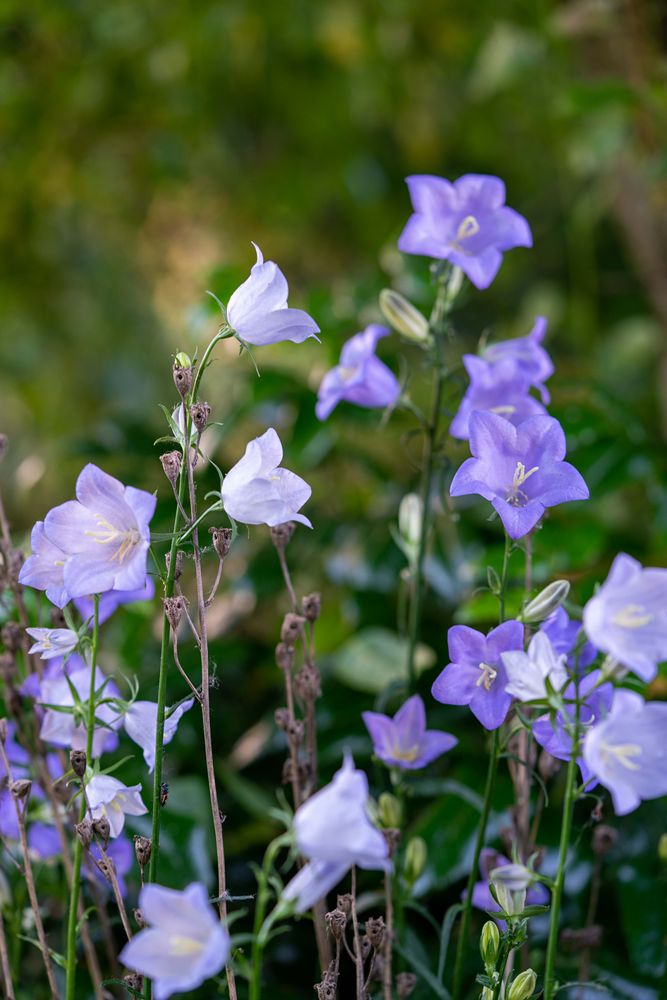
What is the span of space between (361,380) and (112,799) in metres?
0.32

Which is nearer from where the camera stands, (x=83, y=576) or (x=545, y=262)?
(x=83, y=576)

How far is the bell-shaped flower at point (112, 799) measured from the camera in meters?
0.41

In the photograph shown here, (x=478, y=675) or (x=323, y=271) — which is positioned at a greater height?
(x=478, y=675)

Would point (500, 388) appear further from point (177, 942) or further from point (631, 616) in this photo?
point (177, 942)

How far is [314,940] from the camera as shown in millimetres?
742

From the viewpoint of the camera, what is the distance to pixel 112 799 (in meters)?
0.45

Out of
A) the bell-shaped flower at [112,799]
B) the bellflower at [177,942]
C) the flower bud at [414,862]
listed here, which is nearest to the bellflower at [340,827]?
the bellflower at [177,942]

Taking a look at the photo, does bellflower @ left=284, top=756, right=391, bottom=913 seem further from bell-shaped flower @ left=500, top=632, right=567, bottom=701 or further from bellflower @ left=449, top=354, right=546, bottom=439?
bellflower @ left=449, top=354, right=546, bottom=439

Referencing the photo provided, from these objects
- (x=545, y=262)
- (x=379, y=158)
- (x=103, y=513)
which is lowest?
(x=545, y=262)

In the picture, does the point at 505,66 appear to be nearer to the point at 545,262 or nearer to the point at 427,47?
the point at 427,47

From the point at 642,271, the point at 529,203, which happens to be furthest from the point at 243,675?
the point at 529,203

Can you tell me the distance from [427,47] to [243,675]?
4.42ft

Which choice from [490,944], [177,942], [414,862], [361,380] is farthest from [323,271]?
[177,942]

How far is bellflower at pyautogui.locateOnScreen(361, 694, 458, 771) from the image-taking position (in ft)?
1.66
